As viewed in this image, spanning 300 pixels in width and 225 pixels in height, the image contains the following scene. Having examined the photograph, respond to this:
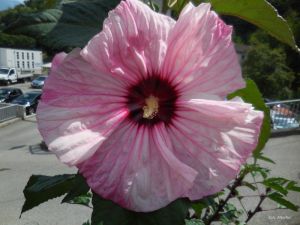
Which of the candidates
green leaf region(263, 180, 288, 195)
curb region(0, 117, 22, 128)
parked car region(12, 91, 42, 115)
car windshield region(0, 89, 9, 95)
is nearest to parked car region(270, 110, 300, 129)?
curb region(0, 117, 22, 128)

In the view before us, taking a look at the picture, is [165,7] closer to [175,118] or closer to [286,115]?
[175,118]

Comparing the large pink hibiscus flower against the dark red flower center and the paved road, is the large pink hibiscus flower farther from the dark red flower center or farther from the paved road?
the paved road

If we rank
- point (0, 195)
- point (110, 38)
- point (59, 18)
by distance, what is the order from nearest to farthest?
point (110, 38), point (59, 18), point (0, 195)

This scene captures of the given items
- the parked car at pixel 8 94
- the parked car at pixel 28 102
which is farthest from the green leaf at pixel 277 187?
the parked car at pixel 8 94

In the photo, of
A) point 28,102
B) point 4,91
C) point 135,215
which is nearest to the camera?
point 135,215

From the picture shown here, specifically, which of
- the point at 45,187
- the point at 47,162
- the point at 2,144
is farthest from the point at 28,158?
the point at 45,187

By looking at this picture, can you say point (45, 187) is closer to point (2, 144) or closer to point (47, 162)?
point (47, 162)

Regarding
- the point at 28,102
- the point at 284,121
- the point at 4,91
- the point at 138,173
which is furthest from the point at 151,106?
the point at 4,91
